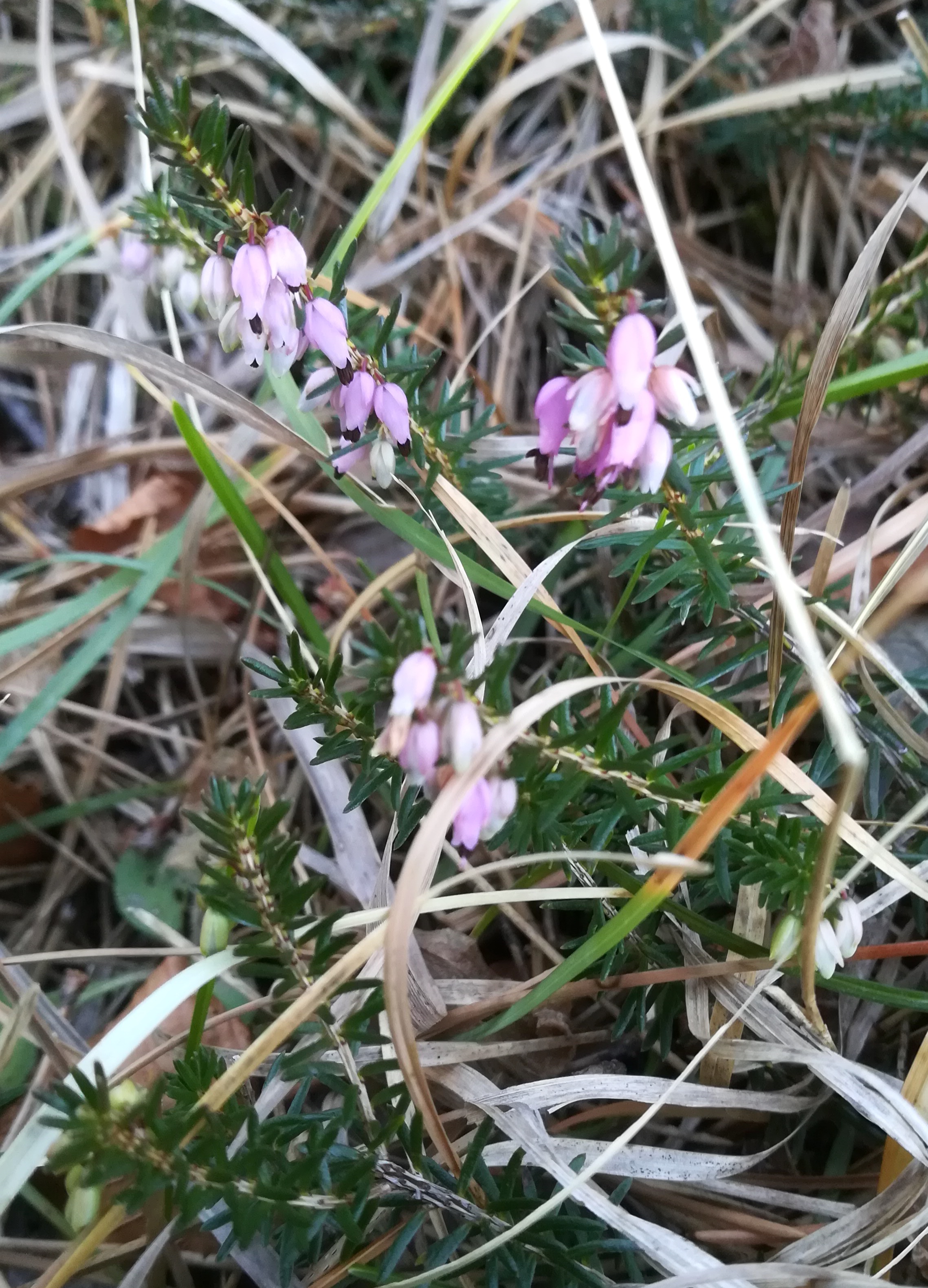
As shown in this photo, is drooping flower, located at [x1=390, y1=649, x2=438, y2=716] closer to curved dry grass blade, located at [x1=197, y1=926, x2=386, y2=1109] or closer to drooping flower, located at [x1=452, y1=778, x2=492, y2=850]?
drooping flower, located at [x1=452, y1=778, x2=492, y2=850]

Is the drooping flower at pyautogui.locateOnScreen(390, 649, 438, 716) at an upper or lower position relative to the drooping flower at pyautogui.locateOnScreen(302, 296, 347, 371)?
lower

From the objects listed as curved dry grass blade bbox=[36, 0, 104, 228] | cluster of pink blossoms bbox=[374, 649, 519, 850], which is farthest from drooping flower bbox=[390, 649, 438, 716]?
curved dry grass blade bbox=[36, 0, 104, 228]

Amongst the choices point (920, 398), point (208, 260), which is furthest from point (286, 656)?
point (920, 398)

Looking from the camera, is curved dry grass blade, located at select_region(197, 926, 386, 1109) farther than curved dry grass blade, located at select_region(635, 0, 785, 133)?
No

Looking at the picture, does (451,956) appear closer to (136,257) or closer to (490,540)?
(490,540)

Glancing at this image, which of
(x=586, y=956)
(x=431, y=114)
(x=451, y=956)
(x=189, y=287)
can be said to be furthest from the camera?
(x=431, y=114)

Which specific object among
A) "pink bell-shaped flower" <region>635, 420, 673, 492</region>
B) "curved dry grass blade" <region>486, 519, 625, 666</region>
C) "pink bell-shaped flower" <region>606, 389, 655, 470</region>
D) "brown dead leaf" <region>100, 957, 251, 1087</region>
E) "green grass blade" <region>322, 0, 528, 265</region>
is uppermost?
"green grass blade" <region>322, 0, 528, 265</region>

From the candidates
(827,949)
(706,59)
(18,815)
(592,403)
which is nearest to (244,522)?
(18,815)
